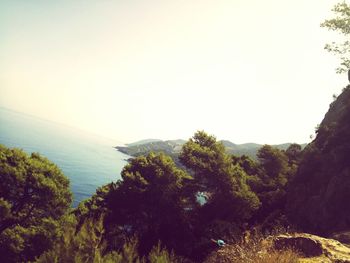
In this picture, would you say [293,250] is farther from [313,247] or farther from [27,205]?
[27,205]

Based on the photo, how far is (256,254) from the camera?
7906 mm

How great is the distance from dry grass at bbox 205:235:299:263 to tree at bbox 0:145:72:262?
23875mm

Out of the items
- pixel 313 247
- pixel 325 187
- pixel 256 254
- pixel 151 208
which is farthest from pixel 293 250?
pixel 151 208

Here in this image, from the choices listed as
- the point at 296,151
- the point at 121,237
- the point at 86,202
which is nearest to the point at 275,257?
the point at 121,237

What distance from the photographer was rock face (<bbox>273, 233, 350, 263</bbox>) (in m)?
9.18

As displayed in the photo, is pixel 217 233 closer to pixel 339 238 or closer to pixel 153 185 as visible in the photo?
pixel 153 185

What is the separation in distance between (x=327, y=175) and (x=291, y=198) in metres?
5.48

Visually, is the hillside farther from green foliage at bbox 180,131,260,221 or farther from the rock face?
the rock face

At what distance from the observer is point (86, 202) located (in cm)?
3797

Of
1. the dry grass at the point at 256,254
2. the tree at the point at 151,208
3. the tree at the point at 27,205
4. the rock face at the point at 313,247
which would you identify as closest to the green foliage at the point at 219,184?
the tree at the point at 151,208

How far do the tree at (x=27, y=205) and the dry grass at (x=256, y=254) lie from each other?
23.9m

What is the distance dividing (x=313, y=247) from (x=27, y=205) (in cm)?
2953

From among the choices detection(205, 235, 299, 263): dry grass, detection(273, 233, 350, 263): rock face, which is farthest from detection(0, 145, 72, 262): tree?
detection(273, 233, 350, 263): rock face

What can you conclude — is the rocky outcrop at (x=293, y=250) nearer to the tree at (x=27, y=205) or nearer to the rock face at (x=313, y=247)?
the rock face at (x=313, y=247)
